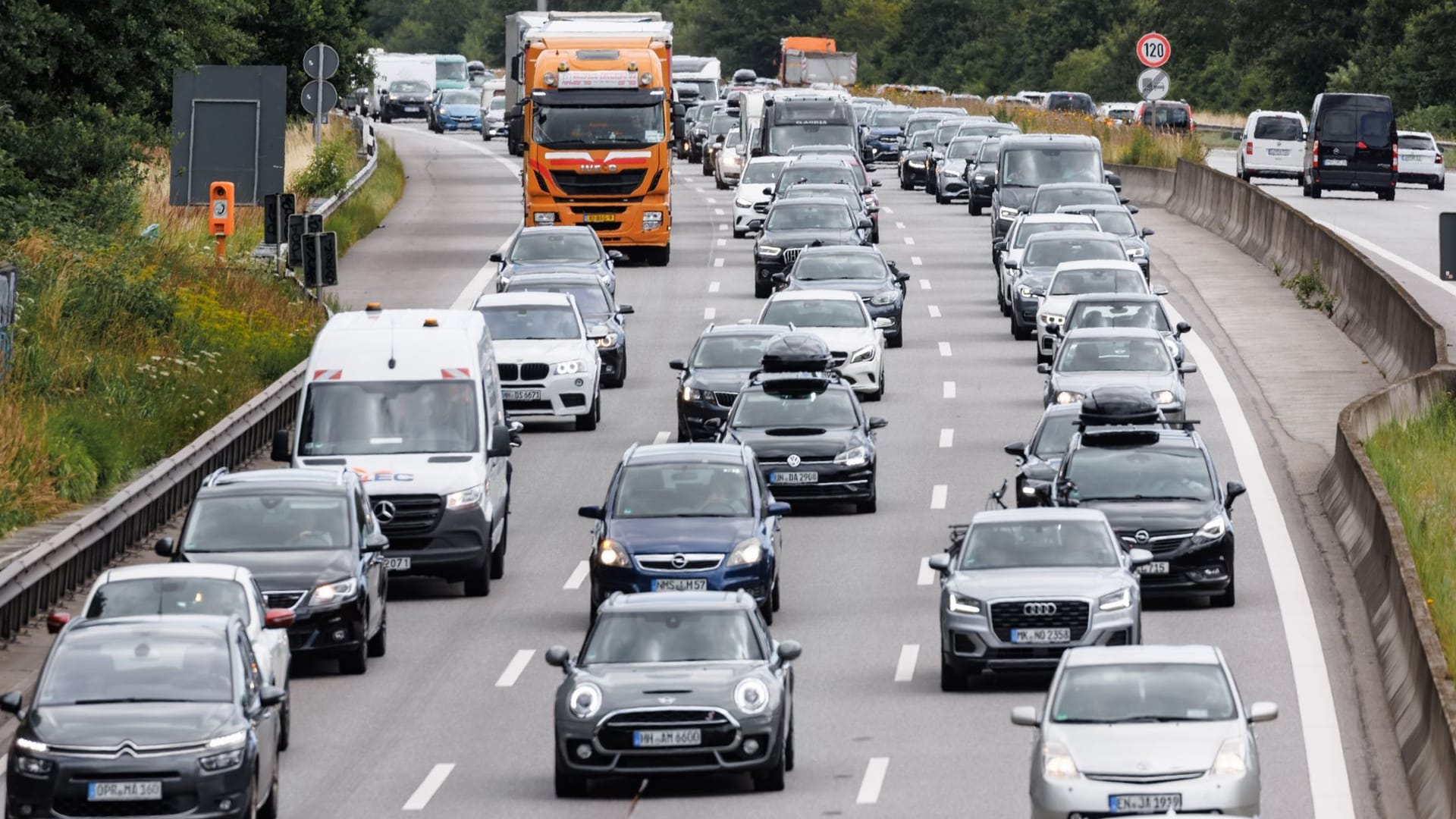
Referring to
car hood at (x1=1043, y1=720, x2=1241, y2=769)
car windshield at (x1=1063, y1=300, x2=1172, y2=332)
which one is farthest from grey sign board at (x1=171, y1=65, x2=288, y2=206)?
car hood at (x1=1043, y1=720, x2=1241, y2=769)

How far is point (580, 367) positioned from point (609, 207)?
51.7 feet

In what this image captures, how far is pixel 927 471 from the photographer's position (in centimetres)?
3275

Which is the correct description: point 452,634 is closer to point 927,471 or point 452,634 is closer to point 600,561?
point 600,561

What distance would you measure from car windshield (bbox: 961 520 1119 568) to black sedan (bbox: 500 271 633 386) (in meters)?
16.5

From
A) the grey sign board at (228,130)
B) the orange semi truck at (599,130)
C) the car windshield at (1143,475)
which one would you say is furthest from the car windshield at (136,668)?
the orange semi truck at (599,130)

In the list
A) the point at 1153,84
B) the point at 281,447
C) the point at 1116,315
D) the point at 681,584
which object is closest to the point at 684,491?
the point at 681,584

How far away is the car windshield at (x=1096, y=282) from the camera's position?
40.4 m

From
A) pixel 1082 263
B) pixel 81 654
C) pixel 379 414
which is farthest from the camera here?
pixel 1082 263

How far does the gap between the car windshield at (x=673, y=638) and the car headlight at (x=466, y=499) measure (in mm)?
7062

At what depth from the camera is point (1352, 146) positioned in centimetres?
6481

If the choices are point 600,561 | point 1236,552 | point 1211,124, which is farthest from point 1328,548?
point 1211,124

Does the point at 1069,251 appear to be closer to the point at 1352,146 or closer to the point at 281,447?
the point at 281,447

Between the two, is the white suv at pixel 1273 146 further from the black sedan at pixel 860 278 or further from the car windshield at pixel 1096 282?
the car windshield at pixel 1096 282

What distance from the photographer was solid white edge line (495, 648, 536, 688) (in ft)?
74.1
